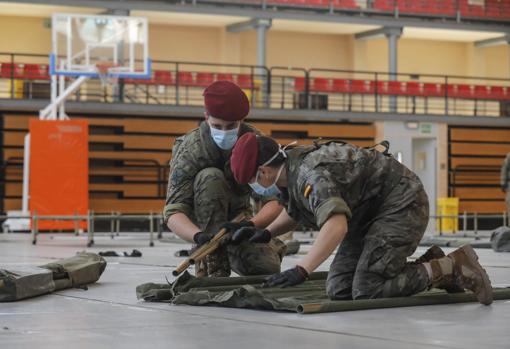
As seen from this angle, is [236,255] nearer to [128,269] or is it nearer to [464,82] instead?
[128,269]

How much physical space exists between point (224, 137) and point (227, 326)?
2384 mm

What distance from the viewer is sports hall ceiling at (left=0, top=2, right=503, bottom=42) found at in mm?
30375

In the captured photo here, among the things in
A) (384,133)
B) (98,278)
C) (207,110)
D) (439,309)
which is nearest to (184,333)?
(439,309)

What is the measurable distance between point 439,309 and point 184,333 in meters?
1.62

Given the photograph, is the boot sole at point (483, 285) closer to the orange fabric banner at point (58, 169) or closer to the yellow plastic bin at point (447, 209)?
the orange fabric banner at point (58, 169)

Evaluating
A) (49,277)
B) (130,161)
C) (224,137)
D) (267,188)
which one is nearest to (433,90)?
(130,161)

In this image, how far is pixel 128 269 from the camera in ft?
32.6

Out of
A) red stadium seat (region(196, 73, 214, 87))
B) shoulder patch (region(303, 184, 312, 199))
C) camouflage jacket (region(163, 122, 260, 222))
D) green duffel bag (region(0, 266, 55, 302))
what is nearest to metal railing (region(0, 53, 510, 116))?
red stadium seat (region(196, 73, 214, 87))

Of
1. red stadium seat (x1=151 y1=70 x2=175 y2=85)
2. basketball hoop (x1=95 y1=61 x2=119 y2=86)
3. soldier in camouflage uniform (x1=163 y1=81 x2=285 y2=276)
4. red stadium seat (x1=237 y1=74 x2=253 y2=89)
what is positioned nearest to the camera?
soldier in camouflage uniform (x1=163 y1=81 x2=285 y2=276)

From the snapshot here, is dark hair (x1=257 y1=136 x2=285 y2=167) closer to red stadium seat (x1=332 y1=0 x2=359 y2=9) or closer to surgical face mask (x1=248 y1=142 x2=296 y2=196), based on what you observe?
surgical face mask (x1=248 y1=142 x2=296 y2=196)

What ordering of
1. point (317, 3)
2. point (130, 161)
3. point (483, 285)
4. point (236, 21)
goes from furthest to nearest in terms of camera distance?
point (236, 21)
point (317, 3)
point (130, 161)
point (483, 285)

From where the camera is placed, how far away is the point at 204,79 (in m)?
29.0

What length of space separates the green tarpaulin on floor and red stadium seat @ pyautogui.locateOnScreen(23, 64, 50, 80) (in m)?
20.1

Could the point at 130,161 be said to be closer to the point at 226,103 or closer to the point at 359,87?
the point at 359,87
